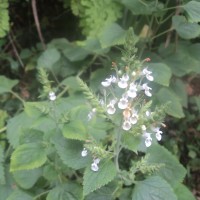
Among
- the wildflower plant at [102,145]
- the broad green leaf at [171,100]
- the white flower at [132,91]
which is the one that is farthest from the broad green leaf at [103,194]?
the broad green leaf at [171,100]

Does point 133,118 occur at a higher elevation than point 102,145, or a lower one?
higher

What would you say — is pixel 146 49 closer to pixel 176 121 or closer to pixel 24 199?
pixel 176 121

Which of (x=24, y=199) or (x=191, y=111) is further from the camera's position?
(x=191, y=111)

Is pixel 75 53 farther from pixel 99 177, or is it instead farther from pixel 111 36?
pixel 99 177

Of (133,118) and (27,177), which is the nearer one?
(133,118)

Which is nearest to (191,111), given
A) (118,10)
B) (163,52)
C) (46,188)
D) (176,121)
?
(176,121)

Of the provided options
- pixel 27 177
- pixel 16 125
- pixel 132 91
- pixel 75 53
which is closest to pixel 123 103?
pixel 132 91

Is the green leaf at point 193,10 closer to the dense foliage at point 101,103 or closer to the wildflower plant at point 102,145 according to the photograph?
the dense foliage at point 101,103
